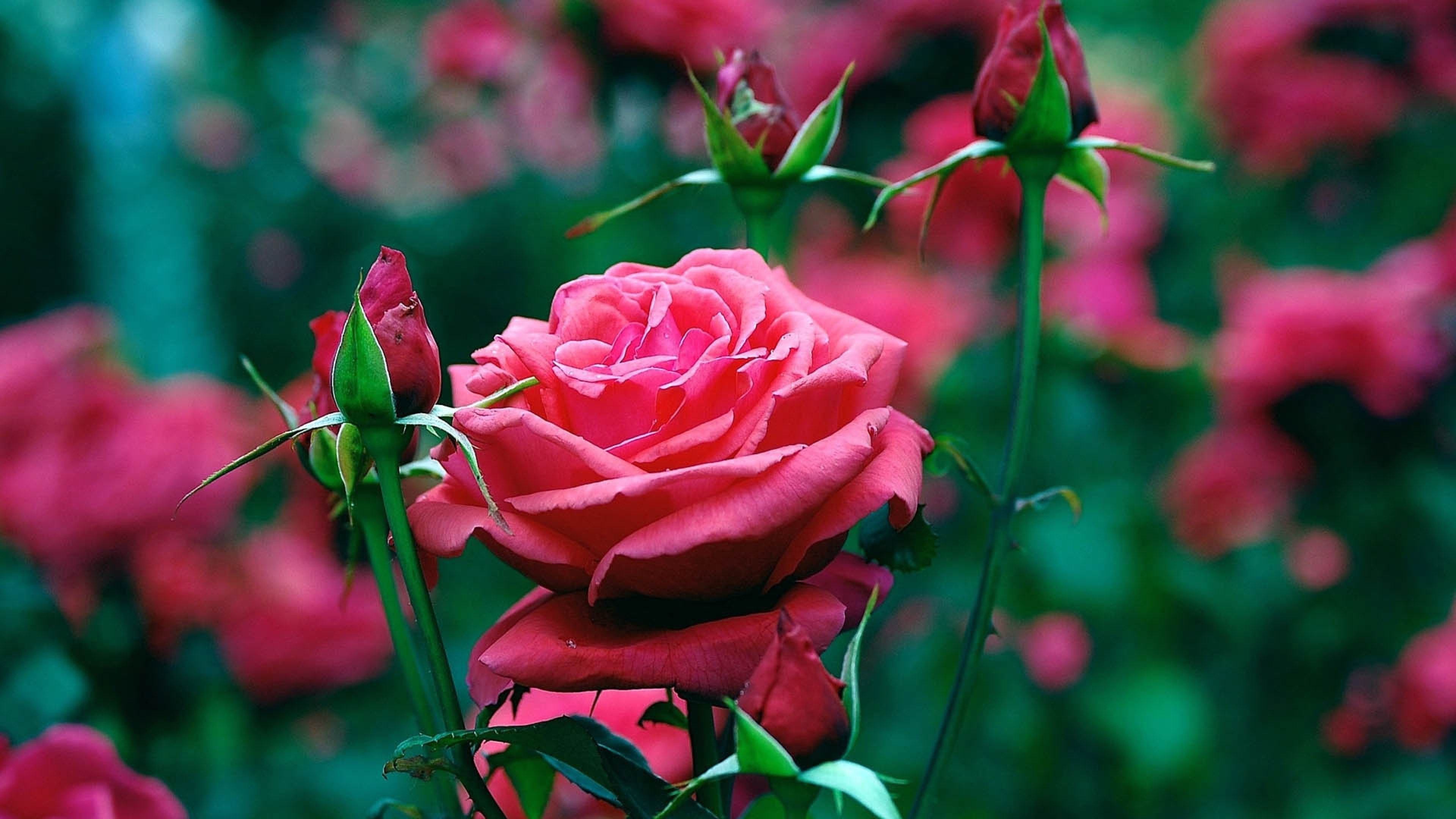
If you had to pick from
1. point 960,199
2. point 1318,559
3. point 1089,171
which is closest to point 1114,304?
point 960,199

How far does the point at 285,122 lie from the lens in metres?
4.27

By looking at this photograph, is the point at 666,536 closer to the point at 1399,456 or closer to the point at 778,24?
the point at 1399,456

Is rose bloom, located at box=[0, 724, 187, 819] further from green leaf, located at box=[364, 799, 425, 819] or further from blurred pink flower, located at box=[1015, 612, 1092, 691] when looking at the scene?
blurred pink flower, located at box=[1015, 612, 1092, 691]

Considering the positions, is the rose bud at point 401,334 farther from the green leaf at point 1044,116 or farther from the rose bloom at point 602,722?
the green leaf at point 1044,116

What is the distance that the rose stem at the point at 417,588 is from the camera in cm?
46

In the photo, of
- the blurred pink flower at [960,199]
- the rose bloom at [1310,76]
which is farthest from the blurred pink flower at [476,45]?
the rose bloom at [1310,76]

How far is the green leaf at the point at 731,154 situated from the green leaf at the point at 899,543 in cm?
18

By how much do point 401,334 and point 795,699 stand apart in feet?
0.66

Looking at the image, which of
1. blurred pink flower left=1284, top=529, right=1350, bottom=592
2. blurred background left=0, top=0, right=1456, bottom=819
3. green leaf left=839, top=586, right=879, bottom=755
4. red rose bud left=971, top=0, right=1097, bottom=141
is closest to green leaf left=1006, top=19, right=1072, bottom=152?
red rose bud left=971, top=0, right=1097, bottom=141

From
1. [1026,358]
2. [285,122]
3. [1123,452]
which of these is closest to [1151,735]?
[1123,452]

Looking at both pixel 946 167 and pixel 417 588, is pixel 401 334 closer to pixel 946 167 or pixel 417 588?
pixel 417 588

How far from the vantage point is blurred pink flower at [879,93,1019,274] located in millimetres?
1772

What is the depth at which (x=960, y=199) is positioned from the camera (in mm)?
1871

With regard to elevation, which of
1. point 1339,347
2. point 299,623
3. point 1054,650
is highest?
point 1339,347
